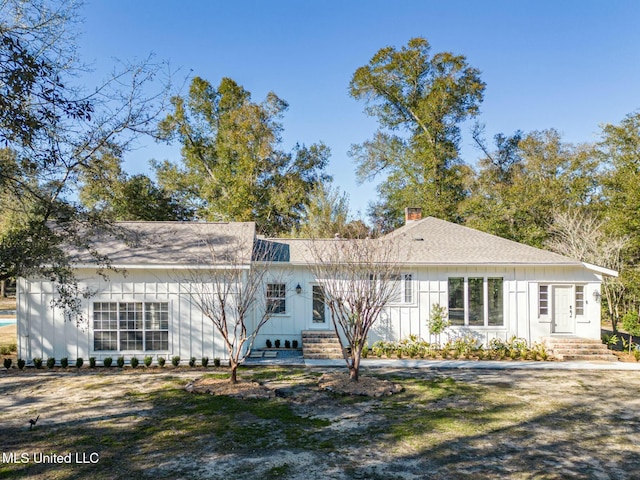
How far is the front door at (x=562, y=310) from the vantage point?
14812 millimetres

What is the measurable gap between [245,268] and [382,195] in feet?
69.0

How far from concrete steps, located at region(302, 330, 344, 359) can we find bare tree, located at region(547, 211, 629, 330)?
11.8 meters

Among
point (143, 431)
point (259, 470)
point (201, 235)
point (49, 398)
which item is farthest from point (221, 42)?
point (259, 470)

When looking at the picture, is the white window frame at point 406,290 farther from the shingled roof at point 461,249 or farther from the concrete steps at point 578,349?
the concrete steps at point 578,349

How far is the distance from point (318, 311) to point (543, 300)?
785 cm

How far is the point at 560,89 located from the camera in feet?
66.2

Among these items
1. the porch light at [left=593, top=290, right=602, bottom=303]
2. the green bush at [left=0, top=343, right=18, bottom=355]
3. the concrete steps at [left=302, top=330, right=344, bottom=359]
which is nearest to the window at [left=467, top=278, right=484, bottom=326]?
the porch light at [left=593, top=290, right=602, bottom=303]

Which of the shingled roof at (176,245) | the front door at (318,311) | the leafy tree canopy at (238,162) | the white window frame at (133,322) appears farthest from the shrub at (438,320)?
the leafy tree canopy at (238,162)

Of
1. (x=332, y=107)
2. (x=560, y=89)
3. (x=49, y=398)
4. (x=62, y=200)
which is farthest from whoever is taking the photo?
(x=332, y=107)

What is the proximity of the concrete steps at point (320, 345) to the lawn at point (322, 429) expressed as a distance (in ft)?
9.05

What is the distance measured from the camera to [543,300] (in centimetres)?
1478

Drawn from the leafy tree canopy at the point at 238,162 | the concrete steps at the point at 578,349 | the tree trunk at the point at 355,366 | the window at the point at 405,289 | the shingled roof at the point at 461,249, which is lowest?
the concrete steps at the point at 578,349

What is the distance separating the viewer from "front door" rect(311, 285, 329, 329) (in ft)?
49.6

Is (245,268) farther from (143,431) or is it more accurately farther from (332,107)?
(332,107)
